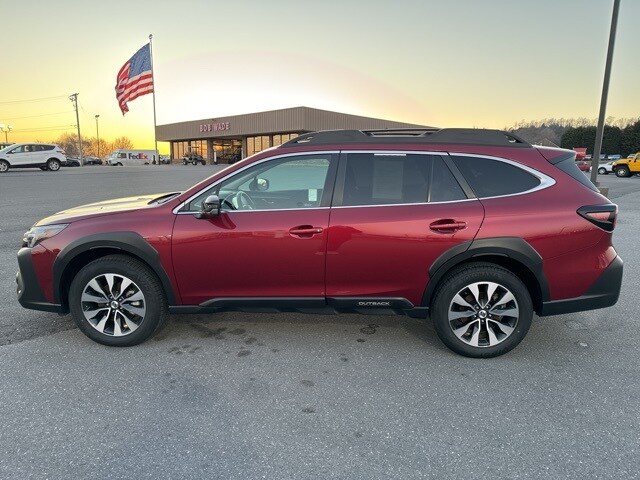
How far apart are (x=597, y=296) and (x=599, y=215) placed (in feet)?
2.15

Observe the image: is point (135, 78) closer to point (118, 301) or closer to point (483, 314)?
point (118, 301)

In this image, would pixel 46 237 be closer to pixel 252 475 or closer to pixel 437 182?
pixel 252 475

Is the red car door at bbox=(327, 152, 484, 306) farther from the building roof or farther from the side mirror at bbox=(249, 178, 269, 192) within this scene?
the building roof

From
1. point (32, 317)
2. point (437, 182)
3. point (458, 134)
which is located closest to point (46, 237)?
point (32, 317)

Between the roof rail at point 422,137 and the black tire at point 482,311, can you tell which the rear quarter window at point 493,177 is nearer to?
the roof rail at point 422,137

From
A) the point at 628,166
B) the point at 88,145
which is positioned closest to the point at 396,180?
the point at 628,166

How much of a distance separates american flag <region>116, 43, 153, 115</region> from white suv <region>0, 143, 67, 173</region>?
6200 mm

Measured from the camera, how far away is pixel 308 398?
2.82 metres

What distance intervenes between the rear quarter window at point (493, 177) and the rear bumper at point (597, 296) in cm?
91

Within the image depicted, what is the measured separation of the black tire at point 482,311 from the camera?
326cm

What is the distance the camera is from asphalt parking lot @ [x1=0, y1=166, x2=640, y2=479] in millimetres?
2242

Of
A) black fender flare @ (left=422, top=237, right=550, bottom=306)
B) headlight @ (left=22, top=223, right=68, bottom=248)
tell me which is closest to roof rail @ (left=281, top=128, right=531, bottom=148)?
black fender flare @ (left=422, top=237, right=550, bottom=306)

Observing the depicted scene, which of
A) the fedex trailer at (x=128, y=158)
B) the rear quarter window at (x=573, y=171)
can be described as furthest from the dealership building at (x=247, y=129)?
the rear quarter window at (x=573, y=171)

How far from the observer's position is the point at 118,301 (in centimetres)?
349
